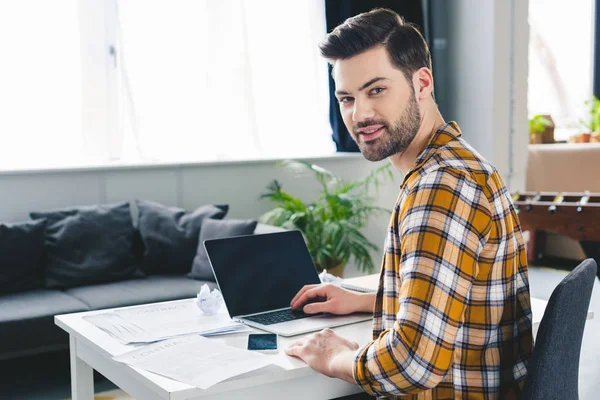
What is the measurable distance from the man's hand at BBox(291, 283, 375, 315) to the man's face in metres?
0.47

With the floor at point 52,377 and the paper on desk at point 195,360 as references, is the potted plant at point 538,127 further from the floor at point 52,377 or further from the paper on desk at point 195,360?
the paper on desk at point 195,360

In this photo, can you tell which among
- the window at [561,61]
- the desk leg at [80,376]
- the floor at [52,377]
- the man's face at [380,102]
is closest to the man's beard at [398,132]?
the man's face at [380,102]

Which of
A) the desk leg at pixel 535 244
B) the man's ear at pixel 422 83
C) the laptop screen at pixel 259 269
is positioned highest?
the man's ear at pixel 422 83

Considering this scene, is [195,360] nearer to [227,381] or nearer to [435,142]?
[227,381]

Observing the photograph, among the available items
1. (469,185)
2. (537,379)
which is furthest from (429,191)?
(537,379)

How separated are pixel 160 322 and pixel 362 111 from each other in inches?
28.9

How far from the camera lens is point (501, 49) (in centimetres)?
589

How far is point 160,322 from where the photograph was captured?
1854 millimetres

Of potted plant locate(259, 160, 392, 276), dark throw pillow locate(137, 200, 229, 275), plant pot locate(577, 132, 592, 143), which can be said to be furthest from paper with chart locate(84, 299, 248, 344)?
plant pot locate(577, 132, 592, 143)

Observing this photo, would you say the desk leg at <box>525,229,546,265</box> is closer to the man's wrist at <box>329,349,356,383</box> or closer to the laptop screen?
the laptop screen

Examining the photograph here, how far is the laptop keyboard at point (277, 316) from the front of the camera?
6.05 ft

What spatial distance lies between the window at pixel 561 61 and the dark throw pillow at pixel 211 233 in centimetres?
473

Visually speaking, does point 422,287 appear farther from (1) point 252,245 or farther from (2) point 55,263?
(2) point 55,263

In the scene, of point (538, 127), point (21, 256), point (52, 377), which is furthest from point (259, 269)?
point (538, 127)
